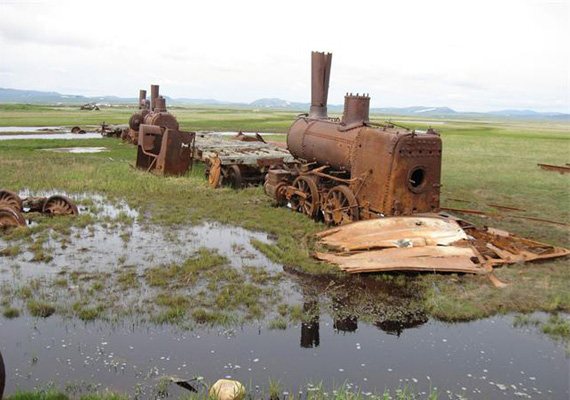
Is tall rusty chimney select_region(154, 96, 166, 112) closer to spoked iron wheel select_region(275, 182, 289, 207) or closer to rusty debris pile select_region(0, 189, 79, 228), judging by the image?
spoked iron wheel select_region(275, 182, 289, 207)

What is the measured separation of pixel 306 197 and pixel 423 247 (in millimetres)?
4731

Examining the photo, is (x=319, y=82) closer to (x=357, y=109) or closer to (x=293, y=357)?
(x=357, y=109)

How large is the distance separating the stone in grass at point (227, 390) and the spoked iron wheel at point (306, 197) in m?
8.26

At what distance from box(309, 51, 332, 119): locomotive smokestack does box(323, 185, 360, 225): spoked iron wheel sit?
3.56 m

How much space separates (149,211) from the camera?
1394cm

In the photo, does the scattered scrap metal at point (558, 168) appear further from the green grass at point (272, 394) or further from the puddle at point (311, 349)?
the green grass at point (272, 394)

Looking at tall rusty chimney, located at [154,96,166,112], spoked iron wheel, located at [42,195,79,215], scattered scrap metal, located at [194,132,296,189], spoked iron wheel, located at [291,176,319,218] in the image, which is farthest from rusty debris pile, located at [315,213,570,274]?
tall rusty chimney, located at [154,96,166,112]

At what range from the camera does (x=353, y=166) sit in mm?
12156

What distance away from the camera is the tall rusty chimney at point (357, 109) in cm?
1275

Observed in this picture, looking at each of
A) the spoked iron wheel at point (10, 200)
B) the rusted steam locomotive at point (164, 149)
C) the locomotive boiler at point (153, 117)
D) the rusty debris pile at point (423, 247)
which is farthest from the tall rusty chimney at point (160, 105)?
the rusty debris pile at point (423, 247)

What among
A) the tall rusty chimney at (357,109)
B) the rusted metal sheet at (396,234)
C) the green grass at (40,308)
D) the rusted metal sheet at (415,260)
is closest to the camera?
the green grass at (40,308)

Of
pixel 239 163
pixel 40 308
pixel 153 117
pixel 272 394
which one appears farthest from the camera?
pixel 153 117

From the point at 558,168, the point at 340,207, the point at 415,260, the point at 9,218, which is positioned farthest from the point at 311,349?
the point at 558,168

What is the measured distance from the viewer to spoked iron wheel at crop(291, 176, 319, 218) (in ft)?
43.6
